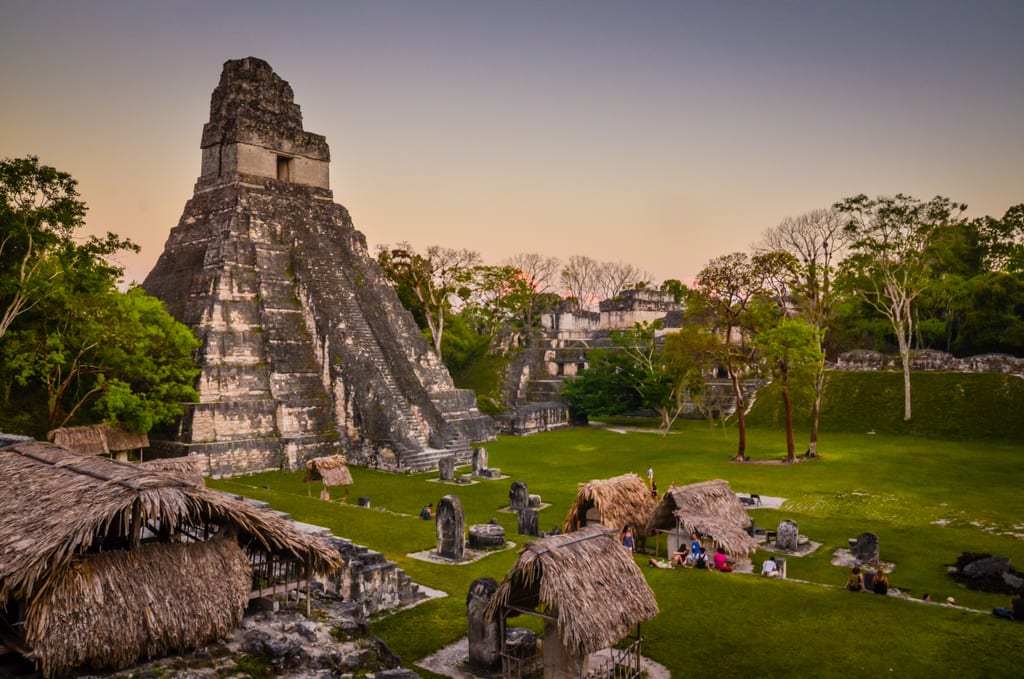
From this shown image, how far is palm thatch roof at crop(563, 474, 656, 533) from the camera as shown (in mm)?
15039

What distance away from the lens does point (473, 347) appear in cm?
5088

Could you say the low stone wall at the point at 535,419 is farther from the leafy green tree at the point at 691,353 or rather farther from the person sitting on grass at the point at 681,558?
the person sitting on grass at the point at 681,558

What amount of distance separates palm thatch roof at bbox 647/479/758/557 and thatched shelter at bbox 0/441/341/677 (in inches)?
315

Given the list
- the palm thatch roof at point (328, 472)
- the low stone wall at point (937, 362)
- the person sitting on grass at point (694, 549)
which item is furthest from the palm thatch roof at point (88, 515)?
the low stone wall at point (937, 362)

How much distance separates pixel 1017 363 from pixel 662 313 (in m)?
22.4

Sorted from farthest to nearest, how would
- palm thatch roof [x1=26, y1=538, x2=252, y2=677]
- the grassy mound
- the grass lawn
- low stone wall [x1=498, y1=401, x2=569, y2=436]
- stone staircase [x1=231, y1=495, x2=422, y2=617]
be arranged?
low stone wall [x1=498, y1=401, x2=569, y2=436]
the grassy mound
stone staircase [x1=231, y1=495, x2=422, y2=617]
the grass lawn
palm thatch roof [x1=26, y1=538, x2=252, y2=677]

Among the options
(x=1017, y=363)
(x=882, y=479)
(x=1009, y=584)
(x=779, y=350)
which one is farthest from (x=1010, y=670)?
(x=1017, y=363)

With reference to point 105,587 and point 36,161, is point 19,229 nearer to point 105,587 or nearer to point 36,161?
point 36,161

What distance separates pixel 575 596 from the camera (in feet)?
29.2

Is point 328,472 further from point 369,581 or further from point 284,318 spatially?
point 284,318

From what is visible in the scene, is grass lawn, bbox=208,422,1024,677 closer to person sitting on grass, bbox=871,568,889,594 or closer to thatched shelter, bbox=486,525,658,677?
person sitting on grass, bbox=871,568,889,594

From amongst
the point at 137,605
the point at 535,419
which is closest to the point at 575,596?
the point at 137,605

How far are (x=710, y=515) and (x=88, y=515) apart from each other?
37.7 feet

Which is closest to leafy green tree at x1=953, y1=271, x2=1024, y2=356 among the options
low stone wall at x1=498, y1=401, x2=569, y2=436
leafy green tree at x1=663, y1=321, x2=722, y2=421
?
leafy green tree at x1=663, y1=321, x2=722, y2=421
